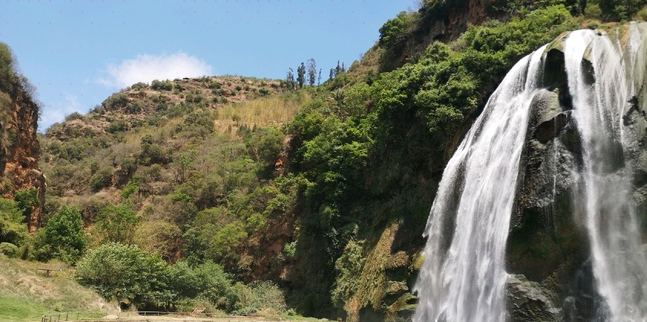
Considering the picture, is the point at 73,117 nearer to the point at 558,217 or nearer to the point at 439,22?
the point at 439,22

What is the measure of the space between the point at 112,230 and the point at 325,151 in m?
19.1

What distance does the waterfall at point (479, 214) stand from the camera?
21000mm

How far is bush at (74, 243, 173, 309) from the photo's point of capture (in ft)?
112

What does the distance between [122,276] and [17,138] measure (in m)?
18.9

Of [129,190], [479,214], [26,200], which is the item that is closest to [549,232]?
[479,214]

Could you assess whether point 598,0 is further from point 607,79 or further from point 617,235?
point 617,235

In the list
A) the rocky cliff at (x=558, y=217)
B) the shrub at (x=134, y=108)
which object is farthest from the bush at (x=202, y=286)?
the shrub at (x=134, y=108)

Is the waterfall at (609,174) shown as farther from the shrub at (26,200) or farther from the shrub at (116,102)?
the shrub at (116,102)

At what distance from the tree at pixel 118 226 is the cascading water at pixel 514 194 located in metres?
28.8

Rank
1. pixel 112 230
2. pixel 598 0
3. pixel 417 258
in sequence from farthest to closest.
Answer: pixel 112 230 → pixel 598 0 → pixel 417 258

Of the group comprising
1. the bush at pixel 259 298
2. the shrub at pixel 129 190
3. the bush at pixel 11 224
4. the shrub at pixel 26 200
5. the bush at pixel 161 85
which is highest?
the bush at pixel 161 85

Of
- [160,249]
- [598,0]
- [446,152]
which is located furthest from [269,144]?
[598,0]

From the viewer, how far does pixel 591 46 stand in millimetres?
21703

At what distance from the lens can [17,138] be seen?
4588cm
